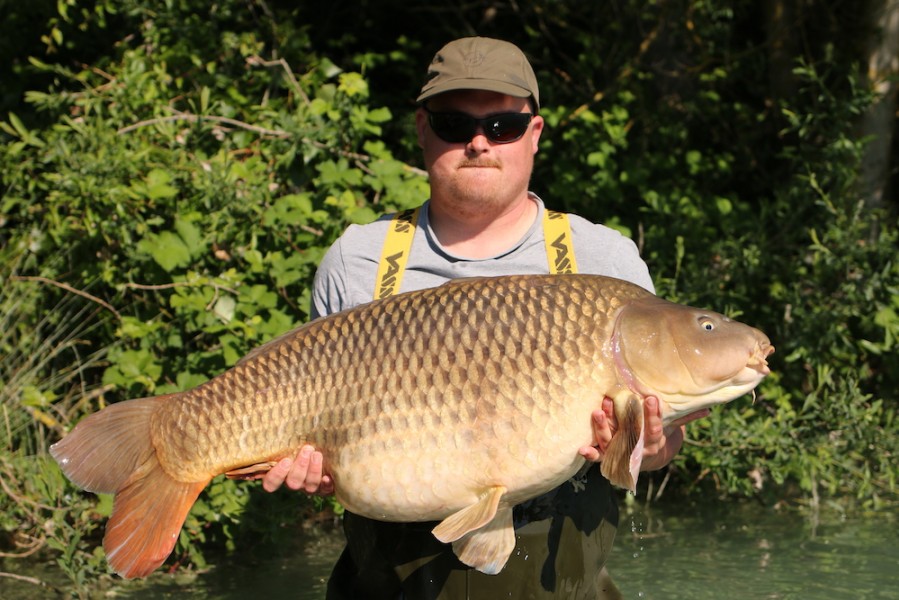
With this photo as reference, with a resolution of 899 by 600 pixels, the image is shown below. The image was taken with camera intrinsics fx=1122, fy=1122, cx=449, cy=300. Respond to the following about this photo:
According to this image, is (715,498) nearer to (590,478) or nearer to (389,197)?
(389,197)

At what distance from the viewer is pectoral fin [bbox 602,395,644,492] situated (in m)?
2.05

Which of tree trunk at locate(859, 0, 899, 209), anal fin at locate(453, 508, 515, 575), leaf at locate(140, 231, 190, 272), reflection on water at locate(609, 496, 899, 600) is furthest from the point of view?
tree trunk at locate(859, 0, 899, 209)

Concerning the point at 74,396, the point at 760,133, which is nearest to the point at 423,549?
the point at 74,396

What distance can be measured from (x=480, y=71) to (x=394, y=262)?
47cm

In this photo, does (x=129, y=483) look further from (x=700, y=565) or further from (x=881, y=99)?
(x=881, y=99)

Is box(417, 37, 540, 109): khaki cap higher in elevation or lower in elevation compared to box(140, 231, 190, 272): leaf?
higher

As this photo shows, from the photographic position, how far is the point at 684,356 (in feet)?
6.93

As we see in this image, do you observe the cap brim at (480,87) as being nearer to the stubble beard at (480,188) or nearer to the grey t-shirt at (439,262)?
the stubble beard at (480,188)

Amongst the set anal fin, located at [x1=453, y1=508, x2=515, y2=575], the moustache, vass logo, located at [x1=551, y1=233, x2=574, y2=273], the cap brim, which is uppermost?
the cap brim

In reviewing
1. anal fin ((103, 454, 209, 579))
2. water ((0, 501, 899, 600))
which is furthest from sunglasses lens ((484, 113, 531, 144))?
water ((0, 501, 899, 600))

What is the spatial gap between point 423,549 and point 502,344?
1.87 feet

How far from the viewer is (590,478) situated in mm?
2453

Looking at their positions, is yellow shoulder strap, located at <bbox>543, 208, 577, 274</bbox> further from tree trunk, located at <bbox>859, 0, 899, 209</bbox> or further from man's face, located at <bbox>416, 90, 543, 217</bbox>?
tree trunk, located at <bbox>859, 0, 899, 209</bbox>

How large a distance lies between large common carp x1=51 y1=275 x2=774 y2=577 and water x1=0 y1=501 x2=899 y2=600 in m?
1.08
